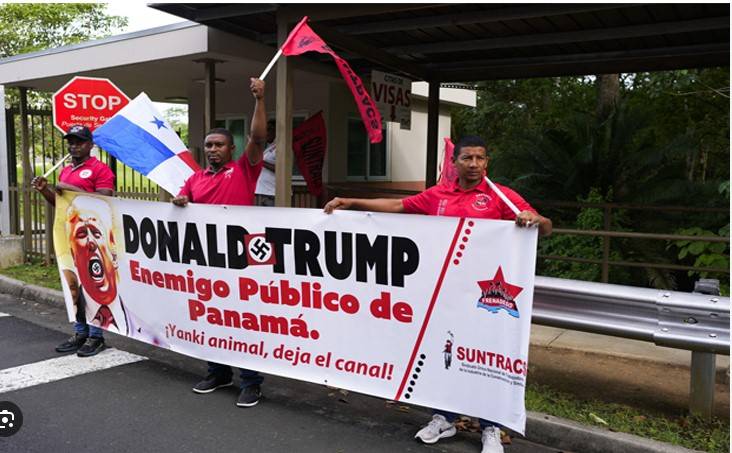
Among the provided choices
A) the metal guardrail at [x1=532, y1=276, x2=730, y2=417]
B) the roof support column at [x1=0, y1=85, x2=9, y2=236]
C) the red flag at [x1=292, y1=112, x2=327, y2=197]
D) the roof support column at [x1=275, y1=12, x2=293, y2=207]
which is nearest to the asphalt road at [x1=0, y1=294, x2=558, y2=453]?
the metal guardrail at [x1=532, y1=276, x2=730, y2=417]

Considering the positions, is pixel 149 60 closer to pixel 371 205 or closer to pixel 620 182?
pixel 371 205

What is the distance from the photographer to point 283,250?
4246 millimetres

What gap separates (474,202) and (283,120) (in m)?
3.08

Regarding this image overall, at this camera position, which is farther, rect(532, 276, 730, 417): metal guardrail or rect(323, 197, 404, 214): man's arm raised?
rect(323, 197, 404, 214): man's arm raised

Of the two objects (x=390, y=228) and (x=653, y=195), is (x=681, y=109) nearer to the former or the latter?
(x=653, y=195)

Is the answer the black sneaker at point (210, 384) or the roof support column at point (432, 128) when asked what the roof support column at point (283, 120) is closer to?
the black sneaker at point (210, 384)

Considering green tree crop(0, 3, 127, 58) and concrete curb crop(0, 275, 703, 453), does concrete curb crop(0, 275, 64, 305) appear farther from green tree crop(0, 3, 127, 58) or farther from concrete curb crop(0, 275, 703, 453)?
green tree crop(0, 3, 127, 58)

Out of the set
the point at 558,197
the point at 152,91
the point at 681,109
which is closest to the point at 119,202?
the point at 558,197

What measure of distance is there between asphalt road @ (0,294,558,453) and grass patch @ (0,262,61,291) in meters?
2.97

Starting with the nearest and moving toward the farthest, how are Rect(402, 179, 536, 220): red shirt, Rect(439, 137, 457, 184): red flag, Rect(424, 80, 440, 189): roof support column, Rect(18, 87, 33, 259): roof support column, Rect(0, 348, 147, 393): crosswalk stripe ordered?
Rect(402, 179, 536, 220): red shirt → Rect(439, 137, 457, 184): red flag → Rect(0, 348, 147, 393): crosswalk stripe → Rect(424, 80, 440, 189): roof support column → Rect(18, 87, 33, 259): roof support column

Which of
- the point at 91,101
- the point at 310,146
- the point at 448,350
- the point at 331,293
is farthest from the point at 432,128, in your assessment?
the point at 448,350

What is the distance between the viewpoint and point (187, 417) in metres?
4.19

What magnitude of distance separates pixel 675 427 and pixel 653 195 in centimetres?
584

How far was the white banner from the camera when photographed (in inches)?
138
